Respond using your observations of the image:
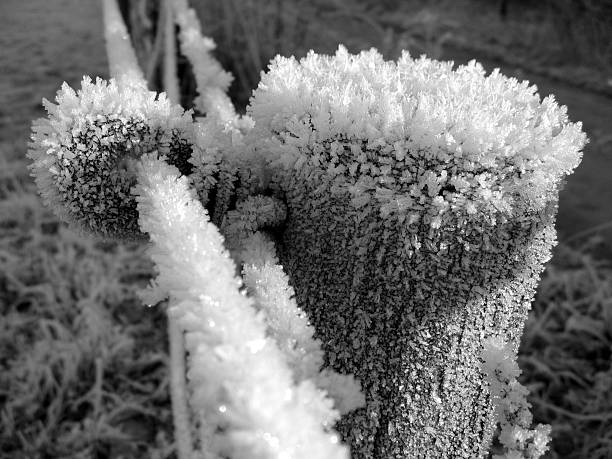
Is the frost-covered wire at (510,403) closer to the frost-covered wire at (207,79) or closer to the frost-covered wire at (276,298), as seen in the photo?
the frost-covered wire at (276,298)

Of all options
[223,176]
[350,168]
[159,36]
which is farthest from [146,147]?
[159,36]

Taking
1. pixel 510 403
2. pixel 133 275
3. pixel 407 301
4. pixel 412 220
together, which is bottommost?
pixel 133 275

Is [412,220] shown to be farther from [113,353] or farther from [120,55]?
[113,353]

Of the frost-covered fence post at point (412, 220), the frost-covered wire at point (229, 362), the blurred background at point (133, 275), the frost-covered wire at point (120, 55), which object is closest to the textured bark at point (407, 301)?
the frost-covered fence post at point (412, 220)

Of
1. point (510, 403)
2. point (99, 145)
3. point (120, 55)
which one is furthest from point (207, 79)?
point (510, 403)

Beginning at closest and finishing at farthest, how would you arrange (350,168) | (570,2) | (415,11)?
(350,168) < (570,2) < (415,11)

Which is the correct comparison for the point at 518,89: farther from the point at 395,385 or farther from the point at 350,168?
the point at 395,385

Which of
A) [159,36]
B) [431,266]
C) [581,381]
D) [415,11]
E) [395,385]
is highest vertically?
[431,266]
